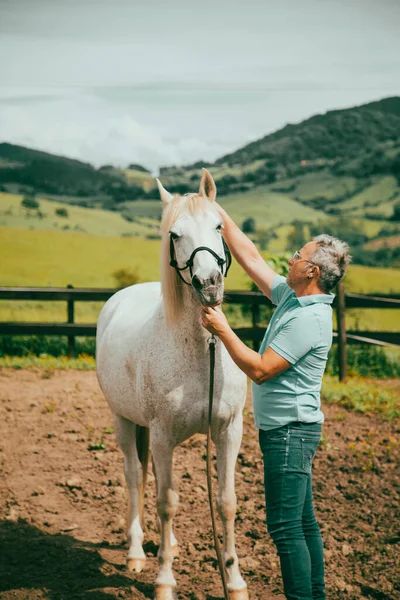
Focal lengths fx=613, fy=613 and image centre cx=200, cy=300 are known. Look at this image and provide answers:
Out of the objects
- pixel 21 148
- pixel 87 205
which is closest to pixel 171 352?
pixel 21 148

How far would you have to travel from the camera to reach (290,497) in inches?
100

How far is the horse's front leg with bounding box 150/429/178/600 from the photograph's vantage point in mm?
3107

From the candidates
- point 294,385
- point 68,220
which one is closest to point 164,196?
point 294,385

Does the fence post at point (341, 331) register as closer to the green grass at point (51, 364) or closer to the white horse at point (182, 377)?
the green grass at point (51, 364)

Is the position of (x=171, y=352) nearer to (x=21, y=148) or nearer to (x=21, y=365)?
(x=21, y=365)

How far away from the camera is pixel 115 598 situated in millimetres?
3303

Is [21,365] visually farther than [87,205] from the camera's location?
No

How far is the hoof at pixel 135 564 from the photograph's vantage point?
373 cm

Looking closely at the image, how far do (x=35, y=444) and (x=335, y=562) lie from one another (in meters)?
2.94

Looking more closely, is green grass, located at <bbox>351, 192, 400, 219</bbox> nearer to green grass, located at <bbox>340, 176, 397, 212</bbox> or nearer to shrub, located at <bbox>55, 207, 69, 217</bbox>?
green grass, located at <bbox>340, 176, 397, 212</bbox>

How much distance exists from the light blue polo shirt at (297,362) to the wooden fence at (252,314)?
5582mm

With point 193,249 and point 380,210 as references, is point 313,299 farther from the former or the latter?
point 380,210

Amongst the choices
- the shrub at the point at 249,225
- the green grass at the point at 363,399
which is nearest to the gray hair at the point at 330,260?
the green grass at the point at 363,399

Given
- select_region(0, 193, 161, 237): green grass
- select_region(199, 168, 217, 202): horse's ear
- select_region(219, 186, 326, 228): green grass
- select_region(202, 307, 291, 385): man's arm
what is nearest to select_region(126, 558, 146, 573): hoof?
select_region(202, 307, 291, 385): man's arm
